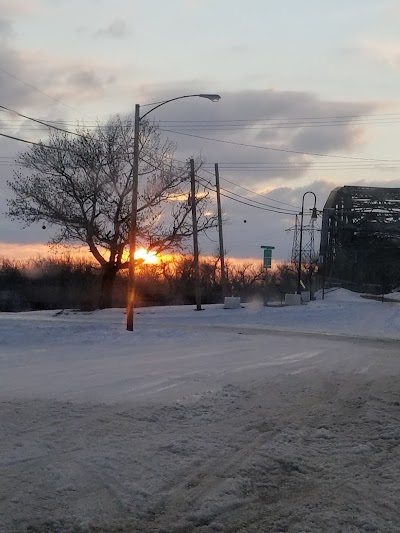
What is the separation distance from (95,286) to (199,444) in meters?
62.8

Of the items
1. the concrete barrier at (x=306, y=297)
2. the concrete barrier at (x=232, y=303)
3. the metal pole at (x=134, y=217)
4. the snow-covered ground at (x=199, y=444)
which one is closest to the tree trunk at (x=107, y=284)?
the concrete barrier at (x=232, y=303)

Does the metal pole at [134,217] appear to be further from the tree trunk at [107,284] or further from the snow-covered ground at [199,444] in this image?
the tree trunk at [107,284]

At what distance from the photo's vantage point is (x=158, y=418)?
920 centimetres

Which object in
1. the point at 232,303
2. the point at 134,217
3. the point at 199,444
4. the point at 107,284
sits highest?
the point at 134,217

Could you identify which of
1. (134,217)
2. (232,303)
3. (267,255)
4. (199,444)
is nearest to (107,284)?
(232,303)

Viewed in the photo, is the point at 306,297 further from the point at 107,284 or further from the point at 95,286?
the point at 95,286

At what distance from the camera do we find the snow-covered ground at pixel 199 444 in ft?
18.0

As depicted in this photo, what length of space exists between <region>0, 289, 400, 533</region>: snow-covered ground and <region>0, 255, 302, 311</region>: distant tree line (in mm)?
44818

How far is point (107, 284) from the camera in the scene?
44.6 metres

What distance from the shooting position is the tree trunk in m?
43.4

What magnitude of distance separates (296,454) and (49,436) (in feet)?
9.45

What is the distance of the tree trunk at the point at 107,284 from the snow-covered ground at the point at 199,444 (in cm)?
2588

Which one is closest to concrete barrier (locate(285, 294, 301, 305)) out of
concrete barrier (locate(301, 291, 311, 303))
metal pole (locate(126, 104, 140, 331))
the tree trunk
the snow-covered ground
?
concrete barrier (locate(301, 291, 311, 303))

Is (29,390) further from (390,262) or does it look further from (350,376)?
(390,262)
